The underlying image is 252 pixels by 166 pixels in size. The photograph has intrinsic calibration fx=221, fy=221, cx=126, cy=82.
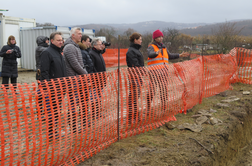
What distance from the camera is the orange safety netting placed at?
2572 millimetres

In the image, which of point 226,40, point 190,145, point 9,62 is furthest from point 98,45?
point 226,40

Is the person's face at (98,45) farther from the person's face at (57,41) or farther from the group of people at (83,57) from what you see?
the person's face at (57,41)

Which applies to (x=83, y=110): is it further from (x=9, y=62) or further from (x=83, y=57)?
(x=9, y=62)

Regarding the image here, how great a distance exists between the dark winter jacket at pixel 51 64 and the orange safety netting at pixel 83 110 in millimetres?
450

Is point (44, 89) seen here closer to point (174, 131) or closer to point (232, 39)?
point (174, 131)

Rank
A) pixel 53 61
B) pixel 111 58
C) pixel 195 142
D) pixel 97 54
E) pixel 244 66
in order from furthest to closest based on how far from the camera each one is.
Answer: pixel 111 58 < pixel 244 66 < pixel 97 54 < pixel 195 142 < pixel 53 61

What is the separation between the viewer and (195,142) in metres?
3.89

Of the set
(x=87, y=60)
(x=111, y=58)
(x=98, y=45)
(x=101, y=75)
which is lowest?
(x=101, y=75)

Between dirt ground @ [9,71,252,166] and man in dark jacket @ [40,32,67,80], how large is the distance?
152 cm

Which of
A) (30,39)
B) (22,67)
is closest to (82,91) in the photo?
(30,39)

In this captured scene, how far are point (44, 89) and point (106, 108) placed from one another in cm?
107

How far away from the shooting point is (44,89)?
3029mm

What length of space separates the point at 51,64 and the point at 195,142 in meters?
2.84

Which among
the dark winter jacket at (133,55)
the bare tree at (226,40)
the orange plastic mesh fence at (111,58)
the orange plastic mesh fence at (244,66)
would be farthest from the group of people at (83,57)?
the bare tree at (226,40)
